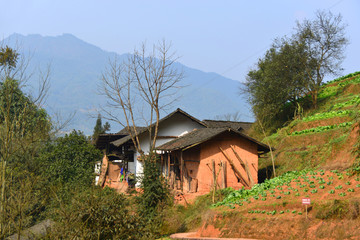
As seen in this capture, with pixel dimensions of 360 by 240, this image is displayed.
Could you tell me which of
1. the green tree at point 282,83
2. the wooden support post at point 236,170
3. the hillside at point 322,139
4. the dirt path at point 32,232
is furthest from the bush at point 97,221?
the green tree at point 282,83

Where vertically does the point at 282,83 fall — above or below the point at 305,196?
above

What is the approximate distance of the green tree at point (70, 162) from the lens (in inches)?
1092

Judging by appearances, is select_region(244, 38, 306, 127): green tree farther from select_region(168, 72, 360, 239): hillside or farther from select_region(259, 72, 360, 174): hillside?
Result: select_region(168, 72, 360, 239): hillside

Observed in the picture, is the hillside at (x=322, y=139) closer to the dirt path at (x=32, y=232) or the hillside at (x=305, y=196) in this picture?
the hillside at (x=305, y=196)

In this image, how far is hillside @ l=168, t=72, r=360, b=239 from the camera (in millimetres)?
13531

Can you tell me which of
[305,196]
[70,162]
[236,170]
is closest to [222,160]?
[236,170]

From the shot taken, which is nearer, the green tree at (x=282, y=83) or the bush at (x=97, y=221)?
the bush at (x=97, y=221)

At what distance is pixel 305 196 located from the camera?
1584 cm

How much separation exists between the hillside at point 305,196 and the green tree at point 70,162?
10.0 m

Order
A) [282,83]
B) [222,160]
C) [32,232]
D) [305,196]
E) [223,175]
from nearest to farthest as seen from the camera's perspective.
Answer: [32,232] → [305,196] → [223,175] → [222,160] → [282,83]

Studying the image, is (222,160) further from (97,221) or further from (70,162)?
(97,221)

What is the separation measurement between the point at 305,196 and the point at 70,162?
59.8ft

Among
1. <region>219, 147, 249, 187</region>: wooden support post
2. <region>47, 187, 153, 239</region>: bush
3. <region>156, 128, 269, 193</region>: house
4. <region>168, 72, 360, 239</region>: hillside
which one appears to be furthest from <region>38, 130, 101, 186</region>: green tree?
<region>47, 187, 153, 239</region>: bush

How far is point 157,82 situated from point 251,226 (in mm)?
14006
